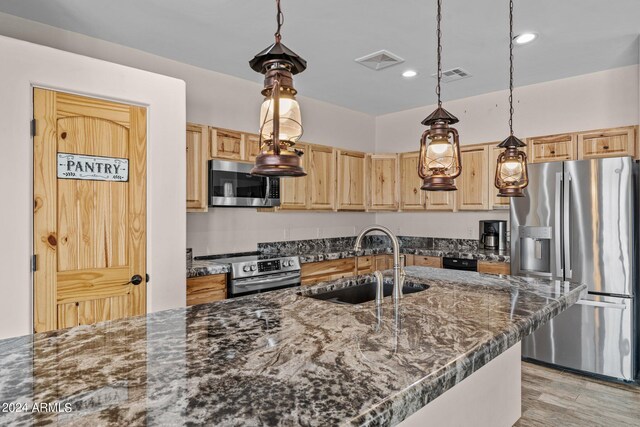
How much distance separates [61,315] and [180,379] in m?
2.00

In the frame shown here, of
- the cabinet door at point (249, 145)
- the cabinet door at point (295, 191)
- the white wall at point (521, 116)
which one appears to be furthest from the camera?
the cabinet door at point (295, 191)

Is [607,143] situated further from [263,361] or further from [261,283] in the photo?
[263,361]

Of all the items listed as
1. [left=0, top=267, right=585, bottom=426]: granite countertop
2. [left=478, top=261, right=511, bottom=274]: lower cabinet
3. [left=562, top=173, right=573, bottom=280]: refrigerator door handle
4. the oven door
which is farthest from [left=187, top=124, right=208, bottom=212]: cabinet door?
[left=562, top=173, right=573, bottom=280]: refrigerator door handle

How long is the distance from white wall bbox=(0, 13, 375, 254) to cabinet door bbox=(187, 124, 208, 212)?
26cm

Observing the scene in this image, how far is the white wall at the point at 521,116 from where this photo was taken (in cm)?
388

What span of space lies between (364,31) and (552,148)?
7.83 feet

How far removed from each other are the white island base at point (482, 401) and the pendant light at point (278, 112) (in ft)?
3.04

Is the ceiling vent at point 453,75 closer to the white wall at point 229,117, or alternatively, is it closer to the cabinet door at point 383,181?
the cabinet door at point 383,181

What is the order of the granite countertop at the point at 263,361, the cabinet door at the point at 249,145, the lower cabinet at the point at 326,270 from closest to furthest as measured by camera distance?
the granite countertop at the point at 263,361 → the cabinet door at the point at 249,145 → the lower cabinet at the point at 326,270

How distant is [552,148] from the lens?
412 centimetres

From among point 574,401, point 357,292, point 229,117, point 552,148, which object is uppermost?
point 229,117

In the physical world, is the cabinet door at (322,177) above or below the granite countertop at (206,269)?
above

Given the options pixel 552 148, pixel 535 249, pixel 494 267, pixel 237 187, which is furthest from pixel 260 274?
pixel 552 148

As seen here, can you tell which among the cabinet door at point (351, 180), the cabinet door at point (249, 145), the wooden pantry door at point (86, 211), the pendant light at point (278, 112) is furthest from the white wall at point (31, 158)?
the cabinet door at point (351, 180)
